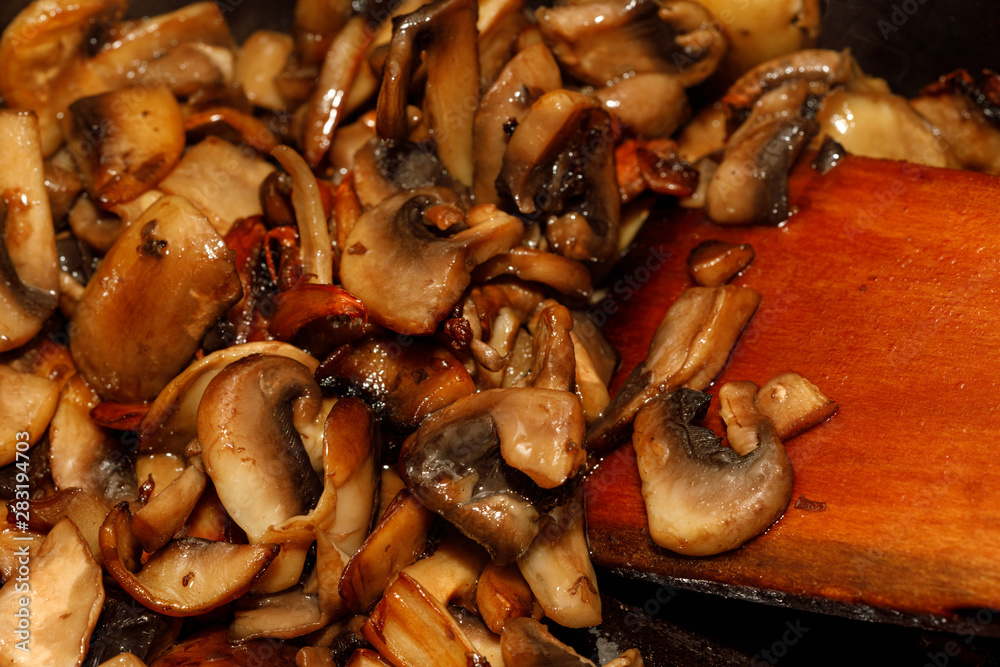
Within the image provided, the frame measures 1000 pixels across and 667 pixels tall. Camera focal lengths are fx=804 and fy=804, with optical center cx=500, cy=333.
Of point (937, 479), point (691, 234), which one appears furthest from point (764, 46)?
point (937, 479)

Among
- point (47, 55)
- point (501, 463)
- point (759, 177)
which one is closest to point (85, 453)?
point (501, 463)

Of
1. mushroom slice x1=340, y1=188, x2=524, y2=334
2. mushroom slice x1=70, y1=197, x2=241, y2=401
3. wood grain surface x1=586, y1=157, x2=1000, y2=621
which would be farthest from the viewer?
mushroom slice x1=70, y1=197, x2=241, y2=401

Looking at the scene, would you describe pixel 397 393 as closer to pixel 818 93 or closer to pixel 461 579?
pixel 461 579

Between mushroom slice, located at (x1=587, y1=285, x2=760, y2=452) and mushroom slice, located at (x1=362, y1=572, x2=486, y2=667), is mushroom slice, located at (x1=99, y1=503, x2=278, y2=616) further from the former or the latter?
mushroom slice, located at (x1=587, y1=285, x2=760, y2=452)

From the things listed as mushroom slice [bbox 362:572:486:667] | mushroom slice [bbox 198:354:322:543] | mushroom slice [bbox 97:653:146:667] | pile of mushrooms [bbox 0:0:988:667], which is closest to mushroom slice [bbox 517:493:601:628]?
pile of mushrooms [bbox 0:0:988:667]

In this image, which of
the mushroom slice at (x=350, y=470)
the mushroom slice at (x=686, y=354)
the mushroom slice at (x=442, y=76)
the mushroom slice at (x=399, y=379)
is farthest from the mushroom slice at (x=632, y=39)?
the mushroom slice at (x=350, y=470)

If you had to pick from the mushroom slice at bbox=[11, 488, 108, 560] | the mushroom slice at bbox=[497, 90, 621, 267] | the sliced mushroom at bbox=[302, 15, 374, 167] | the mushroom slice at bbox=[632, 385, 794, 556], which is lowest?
the mushroom slice at bbox=[632, 385, 794, 556]

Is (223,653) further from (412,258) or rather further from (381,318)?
(412,258)
